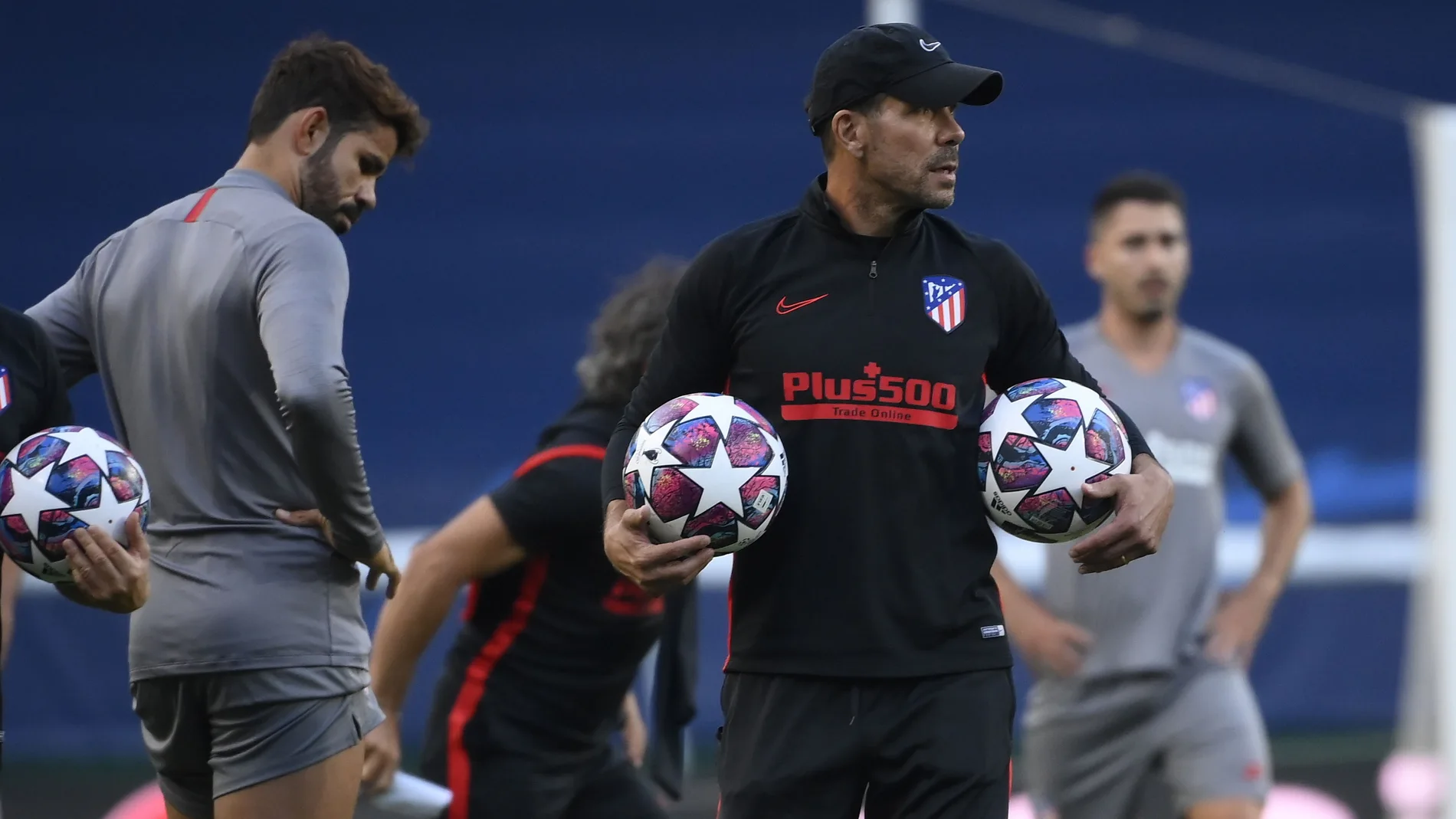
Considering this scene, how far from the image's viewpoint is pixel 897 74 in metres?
3.55

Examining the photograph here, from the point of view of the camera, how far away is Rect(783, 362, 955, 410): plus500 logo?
3492mm

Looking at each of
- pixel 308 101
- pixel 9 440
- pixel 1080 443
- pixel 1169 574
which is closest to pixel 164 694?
pixel 9 440

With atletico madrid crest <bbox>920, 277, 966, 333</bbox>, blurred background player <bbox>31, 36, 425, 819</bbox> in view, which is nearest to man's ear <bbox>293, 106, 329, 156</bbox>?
blurred background player <bbox>31, 36, 425, 819</bbox>

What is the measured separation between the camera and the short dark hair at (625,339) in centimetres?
457

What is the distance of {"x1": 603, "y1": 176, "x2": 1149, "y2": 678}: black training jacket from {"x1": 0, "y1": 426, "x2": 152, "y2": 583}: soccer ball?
924 millimetres

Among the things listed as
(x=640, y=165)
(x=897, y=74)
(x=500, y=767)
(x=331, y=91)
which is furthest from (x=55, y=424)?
(x=640, y=165)

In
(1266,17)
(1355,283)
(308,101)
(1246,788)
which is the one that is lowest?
(1246,788)

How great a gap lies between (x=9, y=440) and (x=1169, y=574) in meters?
3.47

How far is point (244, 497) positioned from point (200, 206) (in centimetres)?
61

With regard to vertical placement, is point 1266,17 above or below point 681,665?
above

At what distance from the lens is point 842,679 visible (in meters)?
3.46

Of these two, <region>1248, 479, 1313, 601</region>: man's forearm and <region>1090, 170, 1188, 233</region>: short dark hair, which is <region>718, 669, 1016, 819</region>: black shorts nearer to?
<region>1248, 479, 1313, 601</region>: man's forearm

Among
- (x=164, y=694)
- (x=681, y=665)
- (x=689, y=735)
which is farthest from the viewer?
(x=689, y=735)

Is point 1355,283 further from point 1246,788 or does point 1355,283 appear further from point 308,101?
point 308,101
